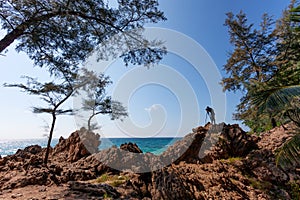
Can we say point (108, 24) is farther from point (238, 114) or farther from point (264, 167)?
point (238, 114)

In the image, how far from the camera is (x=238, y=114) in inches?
553

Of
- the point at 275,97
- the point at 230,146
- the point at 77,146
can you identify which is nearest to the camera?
the point at 275,97

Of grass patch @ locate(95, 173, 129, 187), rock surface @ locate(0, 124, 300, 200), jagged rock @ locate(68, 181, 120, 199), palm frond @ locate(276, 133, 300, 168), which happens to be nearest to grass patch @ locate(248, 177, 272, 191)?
rock surface @ locate(0, 124, 300, 200)

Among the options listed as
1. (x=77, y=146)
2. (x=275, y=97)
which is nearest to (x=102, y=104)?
(x=77, y=146)

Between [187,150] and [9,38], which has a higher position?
[9,38]

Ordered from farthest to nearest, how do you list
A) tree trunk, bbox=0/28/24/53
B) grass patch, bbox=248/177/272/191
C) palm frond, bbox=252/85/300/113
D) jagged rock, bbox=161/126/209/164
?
jagged rock, bbox=161/126/209/164 → grass patch, bbox=248/177/272/191 → palm frond, bbox=252/85/300/113 → tree trunk, bbox=0/28/24/53

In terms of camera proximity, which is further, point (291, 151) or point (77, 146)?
point (77, 146)

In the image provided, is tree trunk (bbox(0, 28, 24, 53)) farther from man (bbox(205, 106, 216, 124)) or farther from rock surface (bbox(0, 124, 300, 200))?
man (bbox(205, 106, 216, 124))

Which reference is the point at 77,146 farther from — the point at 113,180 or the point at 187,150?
the point at 187,150

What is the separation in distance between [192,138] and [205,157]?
3.16 ft

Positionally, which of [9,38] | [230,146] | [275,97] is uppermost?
[9,38]

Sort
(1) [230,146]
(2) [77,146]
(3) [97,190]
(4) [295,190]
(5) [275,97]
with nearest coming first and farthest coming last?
(5) [275,97] < (3) [97,190] < (4) [295,190] < (1) [230,146] < (2) [77,146]

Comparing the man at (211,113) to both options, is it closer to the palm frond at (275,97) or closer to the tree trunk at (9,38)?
the palm frond at (275,97)

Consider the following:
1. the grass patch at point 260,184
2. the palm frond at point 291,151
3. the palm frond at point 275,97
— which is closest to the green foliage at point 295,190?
the grass patch at point 260,184
